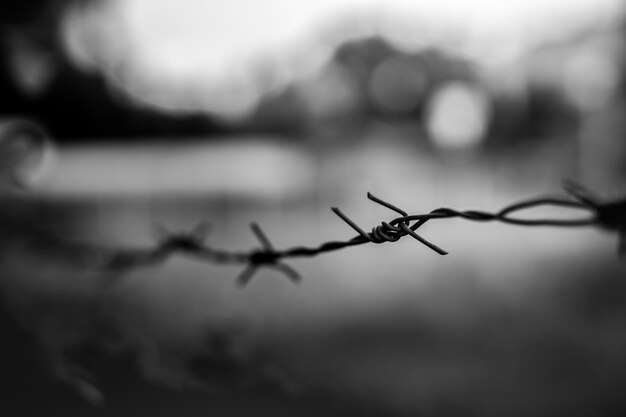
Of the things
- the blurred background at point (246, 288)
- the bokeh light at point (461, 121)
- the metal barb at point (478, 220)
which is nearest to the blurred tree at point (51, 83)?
the blurred background at point (246, 288)

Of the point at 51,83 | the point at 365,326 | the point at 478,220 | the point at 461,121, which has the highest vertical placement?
the point at 461,121

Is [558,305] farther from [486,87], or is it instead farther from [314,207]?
[486,87]

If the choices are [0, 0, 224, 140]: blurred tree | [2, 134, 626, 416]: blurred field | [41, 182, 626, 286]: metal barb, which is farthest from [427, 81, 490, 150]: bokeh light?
[41, 182, 626, 286]: metal barb

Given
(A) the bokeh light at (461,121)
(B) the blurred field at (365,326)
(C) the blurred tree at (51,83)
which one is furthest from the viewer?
(A) the bokeh light at (461,121)

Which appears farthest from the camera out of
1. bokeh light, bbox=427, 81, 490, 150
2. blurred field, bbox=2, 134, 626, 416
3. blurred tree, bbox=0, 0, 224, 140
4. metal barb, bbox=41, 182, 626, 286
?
bokeh light, bbox=427, 81, 490, 150

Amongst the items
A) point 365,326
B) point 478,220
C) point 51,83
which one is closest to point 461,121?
point 51,83

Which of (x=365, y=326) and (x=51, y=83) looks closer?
(x=365, y=326)

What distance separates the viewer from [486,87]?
39.5 m

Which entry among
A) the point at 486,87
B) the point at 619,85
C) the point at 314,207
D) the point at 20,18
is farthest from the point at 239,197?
the point at 486,87

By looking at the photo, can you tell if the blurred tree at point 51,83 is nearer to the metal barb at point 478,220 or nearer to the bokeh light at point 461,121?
the metal barb at point 478,220

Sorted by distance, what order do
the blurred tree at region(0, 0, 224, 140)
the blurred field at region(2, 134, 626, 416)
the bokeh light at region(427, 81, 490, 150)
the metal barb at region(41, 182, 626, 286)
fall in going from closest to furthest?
the metal barb at region(41, 182, 626, 286) → the blurred field at region(2, 134, 626, 416) → the blurred tree at region(0, 0, 224, 140) → the bokeh light at region(427, 81, 490, 150)

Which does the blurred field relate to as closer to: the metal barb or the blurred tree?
the metal barb

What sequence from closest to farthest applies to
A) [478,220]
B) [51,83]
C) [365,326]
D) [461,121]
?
[478,220]
[365,326]
[51,83]
[461,121]

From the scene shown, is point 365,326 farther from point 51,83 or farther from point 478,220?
point 51,83
